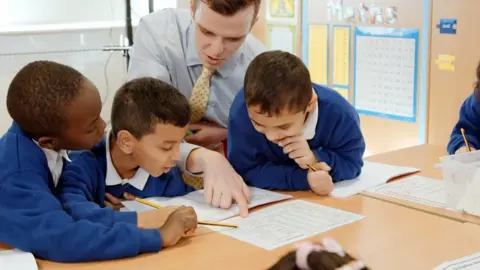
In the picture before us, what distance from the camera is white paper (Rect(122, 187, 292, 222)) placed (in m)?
1.43

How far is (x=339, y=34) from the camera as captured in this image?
141 inches

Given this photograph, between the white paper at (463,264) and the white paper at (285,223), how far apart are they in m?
0.27

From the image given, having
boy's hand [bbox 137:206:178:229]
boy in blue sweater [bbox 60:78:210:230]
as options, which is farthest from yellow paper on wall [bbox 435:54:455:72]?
boy's hand [bbox 137:206:178:229]

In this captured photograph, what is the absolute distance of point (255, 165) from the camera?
1.68 metres

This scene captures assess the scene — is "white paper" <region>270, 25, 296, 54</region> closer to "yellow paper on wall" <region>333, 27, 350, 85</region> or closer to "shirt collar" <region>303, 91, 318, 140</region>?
"yellow paper on wall" <region>333, 27, 350, 85</region>

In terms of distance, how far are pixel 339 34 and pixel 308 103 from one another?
2165 millimetres

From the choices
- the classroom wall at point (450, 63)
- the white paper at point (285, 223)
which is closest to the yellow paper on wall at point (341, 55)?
the classroom wall at point (450, 63)

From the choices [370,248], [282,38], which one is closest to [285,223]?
[370,248]

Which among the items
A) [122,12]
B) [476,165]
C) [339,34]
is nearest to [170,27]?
[476,165]

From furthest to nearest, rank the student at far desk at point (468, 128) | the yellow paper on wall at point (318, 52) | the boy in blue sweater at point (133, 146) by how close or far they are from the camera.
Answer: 1. the yellow paper on wall at point (318, 52)
2. the student at far desk at point (468, 128)
3. the boy in blue sweater at point (133, 146)

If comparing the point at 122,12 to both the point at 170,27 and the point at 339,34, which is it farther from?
the point at 170,27

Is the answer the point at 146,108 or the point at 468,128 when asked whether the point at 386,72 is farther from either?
the point at 146,108

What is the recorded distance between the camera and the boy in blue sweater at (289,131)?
1.47 m

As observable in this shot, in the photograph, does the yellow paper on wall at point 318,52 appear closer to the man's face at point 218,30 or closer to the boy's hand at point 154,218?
the man's face at point 218,30
